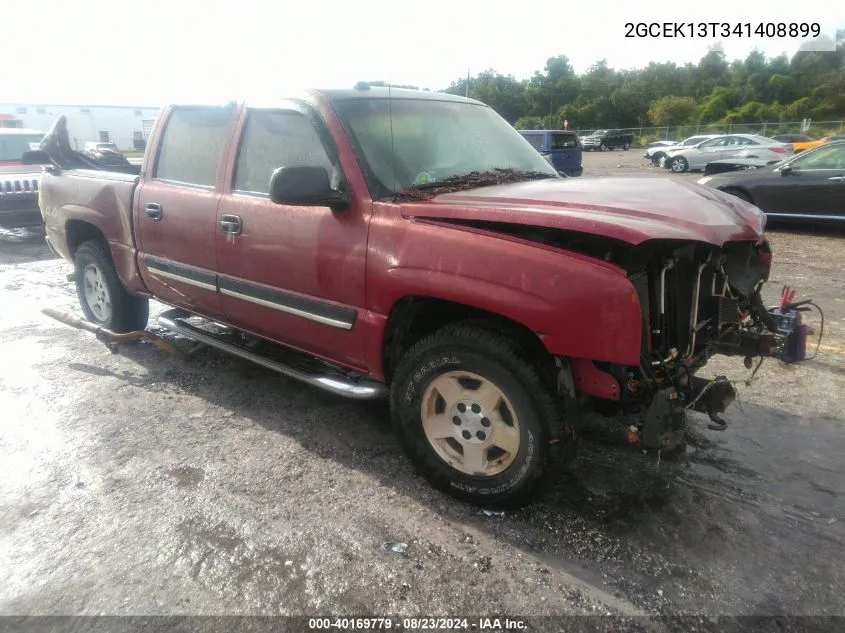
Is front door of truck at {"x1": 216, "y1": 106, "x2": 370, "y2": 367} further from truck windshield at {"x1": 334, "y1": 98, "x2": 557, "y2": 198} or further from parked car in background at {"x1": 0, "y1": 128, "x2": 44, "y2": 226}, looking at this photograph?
parked car in background at {"x1": 0, "y1": 128, "x2": 44, "y2": 226}

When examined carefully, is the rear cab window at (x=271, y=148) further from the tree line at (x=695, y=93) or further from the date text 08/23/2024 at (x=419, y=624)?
the tree line at (x=695, y=93)

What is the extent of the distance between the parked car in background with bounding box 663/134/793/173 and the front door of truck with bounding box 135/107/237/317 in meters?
20.5

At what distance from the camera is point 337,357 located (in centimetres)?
336

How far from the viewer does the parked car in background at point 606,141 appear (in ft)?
148

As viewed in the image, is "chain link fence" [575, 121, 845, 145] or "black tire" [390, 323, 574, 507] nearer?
"black tire" [390, 323, 574, 507]

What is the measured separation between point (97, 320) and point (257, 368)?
1730mm

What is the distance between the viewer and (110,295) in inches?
195

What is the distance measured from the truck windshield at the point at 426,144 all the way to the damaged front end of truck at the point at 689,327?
1173 mm

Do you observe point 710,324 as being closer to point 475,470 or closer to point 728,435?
point 728,435

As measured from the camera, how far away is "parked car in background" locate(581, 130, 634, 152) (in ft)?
148

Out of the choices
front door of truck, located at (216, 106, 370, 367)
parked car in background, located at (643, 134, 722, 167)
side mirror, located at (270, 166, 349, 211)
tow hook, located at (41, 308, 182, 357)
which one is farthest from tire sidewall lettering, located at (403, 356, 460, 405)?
parked car in background, located at (643, 134, 722, 167)

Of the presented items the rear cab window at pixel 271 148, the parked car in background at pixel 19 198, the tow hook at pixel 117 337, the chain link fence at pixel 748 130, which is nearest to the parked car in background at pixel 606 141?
the chain link fence at pixel 748 130

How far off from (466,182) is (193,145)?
195 cm

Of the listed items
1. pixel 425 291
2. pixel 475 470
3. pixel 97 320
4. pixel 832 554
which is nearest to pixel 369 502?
pixel 475 470
